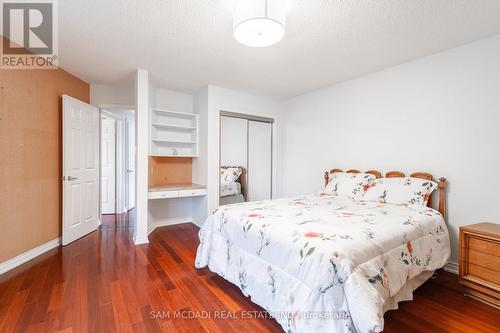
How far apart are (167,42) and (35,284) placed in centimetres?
261

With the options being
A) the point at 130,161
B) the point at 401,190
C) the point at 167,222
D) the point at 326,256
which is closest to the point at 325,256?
the point at 326,256

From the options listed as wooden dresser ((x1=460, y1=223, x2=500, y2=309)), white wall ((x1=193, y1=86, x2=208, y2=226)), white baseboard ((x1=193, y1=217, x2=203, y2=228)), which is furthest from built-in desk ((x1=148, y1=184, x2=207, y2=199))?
wooden dresser ((x1=460, y1=223, x2=500, y2=309))

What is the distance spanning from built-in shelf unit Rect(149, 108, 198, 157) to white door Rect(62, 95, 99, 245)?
0.89 meters

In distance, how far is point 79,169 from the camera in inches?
130

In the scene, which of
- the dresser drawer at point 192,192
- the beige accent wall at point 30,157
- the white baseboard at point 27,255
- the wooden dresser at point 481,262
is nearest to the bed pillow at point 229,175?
the dresser drawer at point 192,192

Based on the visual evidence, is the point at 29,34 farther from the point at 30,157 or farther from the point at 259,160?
the point at 259,160

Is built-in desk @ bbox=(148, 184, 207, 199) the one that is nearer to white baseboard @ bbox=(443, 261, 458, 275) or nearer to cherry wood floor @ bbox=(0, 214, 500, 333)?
cherry wood floor @ bbox=(0, 214, 500, 333)

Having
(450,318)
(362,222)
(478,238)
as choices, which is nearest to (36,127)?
(362,222)

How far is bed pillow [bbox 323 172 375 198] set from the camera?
296 cm

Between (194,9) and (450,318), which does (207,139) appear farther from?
(450,318)

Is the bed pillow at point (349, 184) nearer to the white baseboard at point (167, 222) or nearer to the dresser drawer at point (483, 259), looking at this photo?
the dresser drawer at point (483, 259)

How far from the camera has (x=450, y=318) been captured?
1697mm

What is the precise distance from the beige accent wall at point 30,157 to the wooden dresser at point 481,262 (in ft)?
14.2

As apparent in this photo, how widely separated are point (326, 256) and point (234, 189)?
295cm
